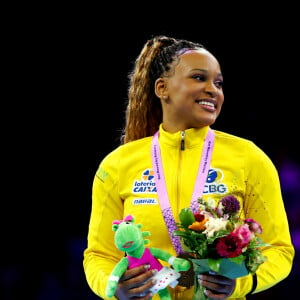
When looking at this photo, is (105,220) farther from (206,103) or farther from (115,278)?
(206,103)

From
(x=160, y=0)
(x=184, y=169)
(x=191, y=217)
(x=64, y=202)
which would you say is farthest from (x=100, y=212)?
(x=160, y=0)

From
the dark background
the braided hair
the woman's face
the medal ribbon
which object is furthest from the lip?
the dark background

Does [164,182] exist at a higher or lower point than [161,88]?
lower

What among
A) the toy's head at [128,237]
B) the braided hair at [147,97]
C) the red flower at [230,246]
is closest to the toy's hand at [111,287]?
the toy's head at [128,237]

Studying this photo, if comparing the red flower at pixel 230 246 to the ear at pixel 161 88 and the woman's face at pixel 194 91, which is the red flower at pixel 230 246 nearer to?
the woman's face at pixel 194 91

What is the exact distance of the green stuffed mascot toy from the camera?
78.0 inches

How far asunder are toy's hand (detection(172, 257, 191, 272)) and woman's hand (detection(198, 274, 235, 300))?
0.06 metres

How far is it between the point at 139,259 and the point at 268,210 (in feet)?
1.69

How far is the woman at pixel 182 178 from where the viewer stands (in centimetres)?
223

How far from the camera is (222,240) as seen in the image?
6.09 feet

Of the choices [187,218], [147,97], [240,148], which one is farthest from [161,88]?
[187,218]

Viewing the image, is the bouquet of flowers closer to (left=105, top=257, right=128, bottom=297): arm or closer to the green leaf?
the green leaf

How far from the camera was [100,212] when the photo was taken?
8.02 feet

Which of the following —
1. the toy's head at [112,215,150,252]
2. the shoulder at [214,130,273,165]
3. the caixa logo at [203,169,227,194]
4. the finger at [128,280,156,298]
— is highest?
the shoulder at [214,130,273,165]
